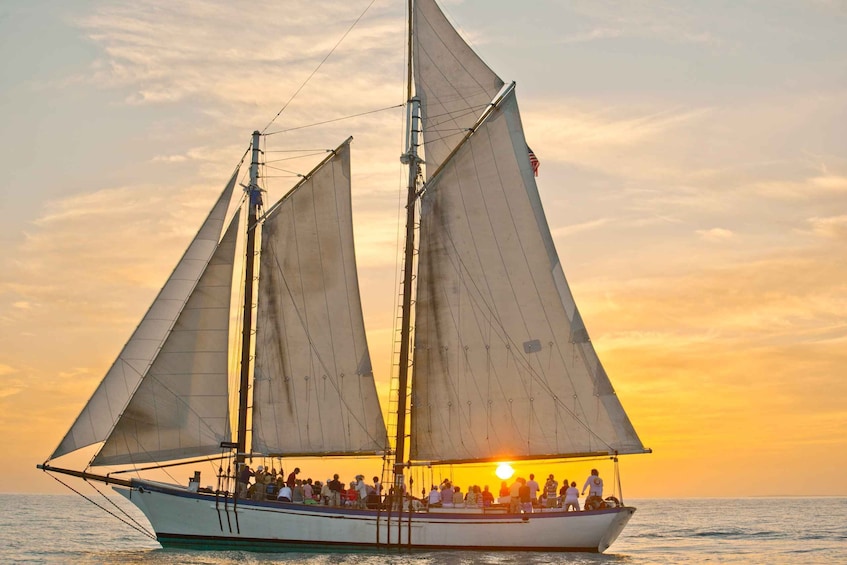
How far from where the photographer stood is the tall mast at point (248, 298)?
51438mm

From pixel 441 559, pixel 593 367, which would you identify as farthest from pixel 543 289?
pixel 441 559

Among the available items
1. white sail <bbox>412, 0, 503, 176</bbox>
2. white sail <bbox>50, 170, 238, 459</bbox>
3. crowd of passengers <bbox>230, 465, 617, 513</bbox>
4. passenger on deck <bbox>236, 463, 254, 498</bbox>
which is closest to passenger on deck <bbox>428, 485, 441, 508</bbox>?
crowd of passengers <bbox>230, 465, 617, 513</bbox>

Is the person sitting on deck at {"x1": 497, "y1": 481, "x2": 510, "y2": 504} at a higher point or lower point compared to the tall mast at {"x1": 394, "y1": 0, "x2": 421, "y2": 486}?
lower

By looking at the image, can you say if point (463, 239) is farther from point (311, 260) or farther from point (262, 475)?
point (262, 475)

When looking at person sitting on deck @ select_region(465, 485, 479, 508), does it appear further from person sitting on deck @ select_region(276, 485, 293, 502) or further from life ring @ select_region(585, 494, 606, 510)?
person sitting on deck @ select_region(276, 485, 293, 502)

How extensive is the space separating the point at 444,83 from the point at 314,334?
13725 mm

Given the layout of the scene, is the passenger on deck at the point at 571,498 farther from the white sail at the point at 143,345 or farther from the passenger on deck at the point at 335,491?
the white sail at the point at 143,345

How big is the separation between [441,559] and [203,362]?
13397 millimetres

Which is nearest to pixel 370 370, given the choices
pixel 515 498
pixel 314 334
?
pixel 314 334

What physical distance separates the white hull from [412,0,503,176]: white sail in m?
16.5

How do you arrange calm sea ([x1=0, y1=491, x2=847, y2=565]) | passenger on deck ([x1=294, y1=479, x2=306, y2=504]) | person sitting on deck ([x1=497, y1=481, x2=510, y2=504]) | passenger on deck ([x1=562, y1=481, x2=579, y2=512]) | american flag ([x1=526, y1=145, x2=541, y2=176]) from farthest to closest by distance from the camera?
american flag ([x1=526, y1=145, x2=541, y2=176])
passenger on deck ([x1=294, y1=479, x2=306, y2=504])
person sitting on deck ([x1=497, y1=481, x2=510, y2=504])
passenger on deck ([x1=562, y1=481, x2=579, y2=512])
calm sea ([x1=0, y1=491, x2=847, y2=565])

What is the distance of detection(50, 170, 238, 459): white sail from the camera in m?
47.6

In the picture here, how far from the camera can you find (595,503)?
48.2 m

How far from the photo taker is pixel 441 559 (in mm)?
45688
